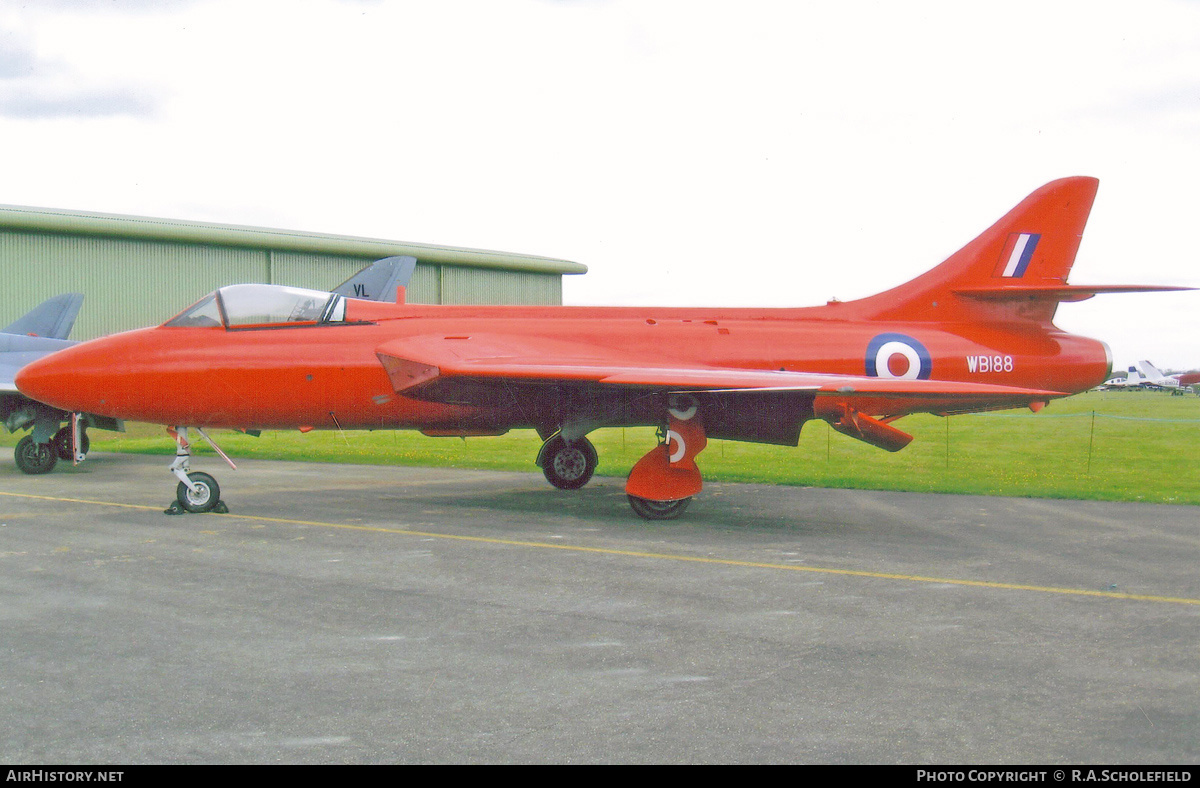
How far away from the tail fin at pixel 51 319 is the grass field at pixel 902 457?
3.20m

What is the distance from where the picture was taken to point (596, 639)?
18.8 ft

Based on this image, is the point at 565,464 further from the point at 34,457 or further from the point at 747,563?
the point at 34,457

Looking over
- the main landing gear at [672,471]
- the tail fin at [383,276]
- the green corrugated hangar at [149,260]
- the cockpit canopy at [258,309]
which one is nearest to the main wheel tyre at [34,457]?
the cockpit canopy at [258,309]

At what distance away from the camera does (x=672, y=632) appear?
19.4 feet

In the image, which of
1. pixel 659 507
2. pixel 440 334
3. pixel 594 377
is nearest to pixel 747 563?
pixel 659 507

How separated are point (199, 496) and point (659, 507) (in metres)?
5.54

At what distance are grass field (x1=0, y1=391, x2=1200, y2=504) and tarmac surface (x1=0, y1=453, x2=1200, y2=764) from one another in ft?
14.8

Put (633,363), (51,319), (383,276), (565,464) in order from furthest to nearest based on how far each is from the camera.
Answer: (383,276), (51,319), (565,464), (633,363)

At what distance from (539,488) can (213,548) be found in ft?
19.5

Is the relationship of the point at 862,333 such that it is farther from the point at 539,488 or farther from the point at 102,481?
the point at 102,481

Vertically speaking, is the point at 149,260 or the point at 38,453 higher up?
the point at 149,260

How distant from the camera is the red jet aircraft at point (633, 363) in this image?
10.8 m

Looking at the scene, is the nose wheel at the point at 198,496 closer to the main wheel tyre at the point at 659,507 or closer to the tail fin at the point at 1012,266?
the main wheel tyre at the point at 659,507
